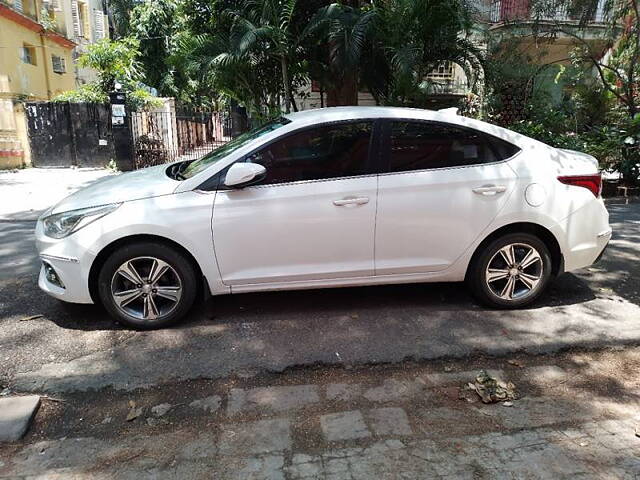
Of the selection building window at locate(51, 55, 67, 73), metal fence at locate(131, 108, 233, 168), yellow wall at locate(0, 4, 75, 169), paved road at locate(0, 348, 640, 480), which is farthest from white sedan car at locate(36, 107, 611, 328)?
building window at locate(51, 55, 67, 73)

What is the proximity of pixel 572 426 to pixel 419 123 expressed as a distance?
243 cm

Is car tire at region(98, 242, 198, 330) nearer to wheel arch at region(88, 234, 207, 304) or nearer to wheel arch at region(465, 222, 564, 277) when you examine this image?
wheel arch at region(88, 234, 207, 304)

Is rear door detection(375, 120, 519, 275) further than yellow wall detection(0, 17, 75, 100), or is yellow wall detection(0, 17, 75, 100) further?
yellow wall detection(0, 17, 75, 100)

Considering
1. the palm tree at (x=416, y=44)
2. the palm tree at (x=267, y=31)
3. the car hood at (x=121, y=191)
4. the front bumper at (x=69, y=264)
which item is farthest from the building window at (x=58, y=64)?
the front bumper at (x=69, y=264)

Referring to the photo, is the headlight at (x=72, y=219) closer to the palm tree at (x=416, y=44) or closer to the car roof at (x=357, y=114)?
the car roof at (x=357, y=114)

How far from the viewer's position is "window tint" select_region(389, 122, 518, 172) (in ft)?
A: 13.4

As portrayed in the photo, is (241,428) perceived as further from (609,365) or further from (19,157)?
(19,157)

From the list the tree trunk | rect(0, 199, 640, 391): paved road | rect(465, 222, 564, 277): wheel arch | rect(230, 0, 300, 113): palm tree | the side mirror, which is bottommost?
rect(0, 199, 640, 391): paved road

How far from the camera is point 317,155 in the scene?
4020 millimetres

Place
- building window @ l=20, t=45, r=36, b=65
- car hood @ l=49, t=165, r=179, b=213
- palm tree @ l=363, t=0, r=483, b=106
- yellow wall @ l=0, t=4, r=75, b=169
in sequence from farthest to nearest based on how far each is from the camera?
building window @ l=20, t=45, r=36, b=65
yellow wall @ l=0, t=4, r=75, b=169
palm tree @ l=363, t=0, r=483, b=106
car hood @ l=49, t=165, r=179, b=213

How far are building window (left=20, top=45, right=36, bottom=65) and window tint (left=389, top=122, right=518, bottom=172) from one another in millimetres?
19211

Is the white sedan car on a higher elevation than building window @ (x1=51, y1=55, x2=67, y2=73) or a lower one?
lower

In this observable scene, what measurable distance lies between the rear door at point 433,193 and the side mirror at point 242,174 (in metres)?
0.95

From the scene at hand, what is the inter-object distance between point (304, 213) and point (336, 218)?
0.25 metres
